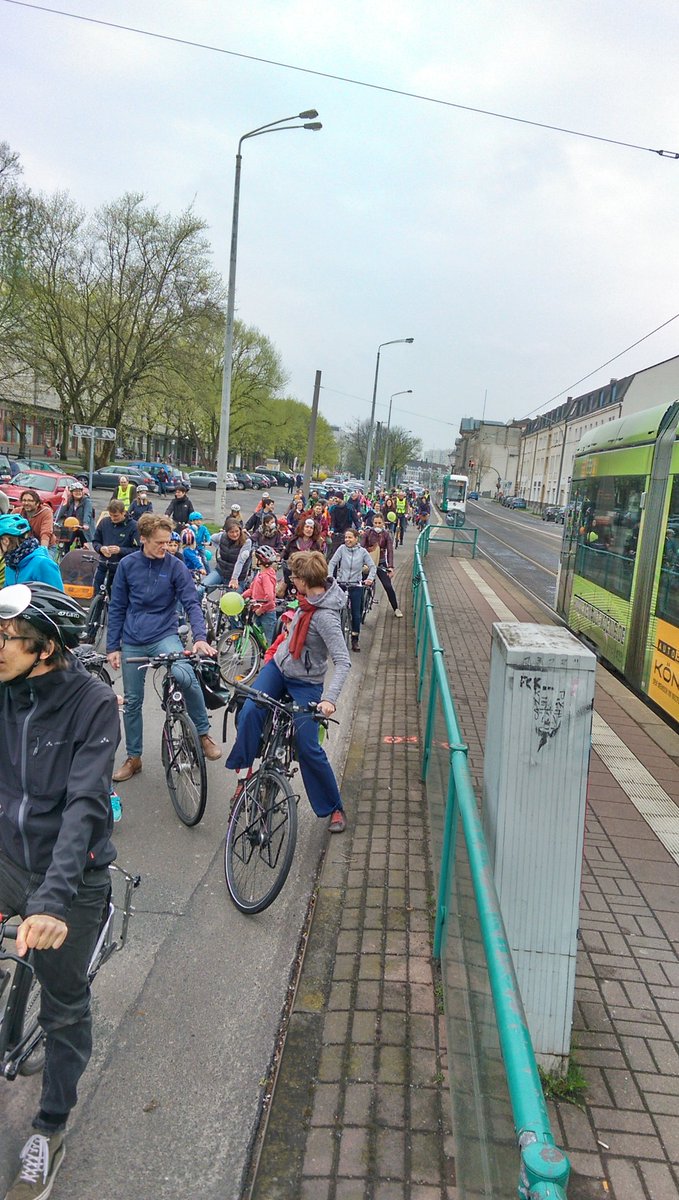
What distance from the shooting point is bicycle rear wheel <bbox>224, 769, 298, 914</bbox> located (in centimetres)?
410

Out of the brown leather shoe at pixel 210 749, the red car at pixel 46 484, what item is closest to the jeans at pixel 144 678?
the brown leather shoe at pixel 210 749

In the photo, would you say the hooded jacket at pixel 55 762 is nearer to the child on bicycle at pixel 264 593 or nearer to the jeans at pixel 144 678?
the jeans at pixel 144 678

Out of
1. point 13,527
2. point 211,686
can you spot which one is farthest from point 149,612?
point 13,527

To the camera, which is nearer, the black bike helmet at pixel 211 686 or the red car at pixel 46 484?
the black bike helmet at pixel 211 686

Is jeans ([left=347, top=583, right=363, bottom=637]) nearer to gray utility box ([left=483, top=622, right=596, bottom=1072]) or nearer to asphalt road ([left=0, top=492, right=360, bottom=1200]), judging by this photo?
asphalt road ([left=0, top=492, right=360, bottom=1200])

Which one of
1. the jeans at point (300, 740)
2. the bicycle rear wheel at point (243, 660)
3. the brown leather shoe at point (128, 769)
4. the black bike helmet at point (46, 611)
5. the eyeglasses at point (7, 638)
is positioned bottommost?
the brown leather shoe at point (128, 769)

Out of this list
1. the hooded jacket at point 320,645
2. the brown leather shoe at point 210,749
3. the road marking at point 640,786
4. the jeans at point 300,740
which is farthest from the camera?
the brown leather shoe at point 210,749

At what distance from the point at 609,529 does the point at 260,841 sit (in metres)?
7.80

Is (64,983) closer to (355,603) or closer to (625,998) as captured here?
(625,998)

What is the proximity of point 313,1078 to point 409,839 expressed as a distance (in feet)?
6.95

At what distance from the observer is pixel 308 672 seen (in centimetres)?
484

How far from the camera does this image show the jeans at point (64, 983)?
245cm

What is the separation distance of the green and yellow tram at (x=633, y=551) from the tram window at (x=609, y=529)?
0.01 meters

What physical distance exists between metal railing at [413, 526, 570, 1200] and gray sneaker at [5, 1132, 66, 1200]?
1.24 metres
